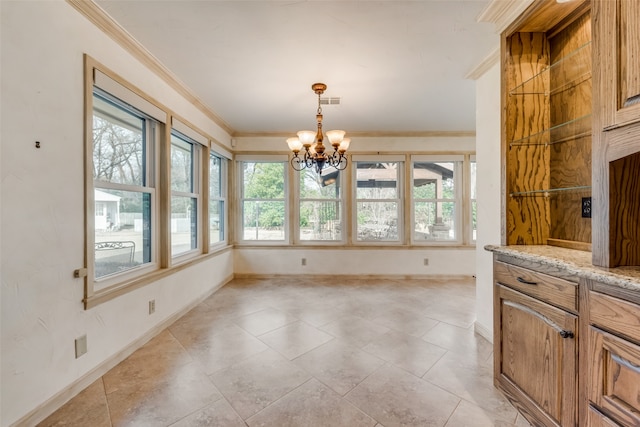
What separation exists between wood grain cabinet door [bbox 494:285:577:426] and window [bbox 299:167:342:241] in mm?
3412

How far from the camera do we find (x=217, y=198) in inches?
173

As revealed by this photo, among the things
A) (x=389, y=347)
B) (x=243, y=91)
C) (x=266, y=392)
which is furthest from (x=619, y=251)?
(x=243, y=91)

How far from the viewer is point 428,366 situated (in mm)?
2092

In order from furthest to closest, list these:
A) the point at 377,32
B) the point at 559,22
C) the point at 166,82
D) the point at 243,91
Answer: the point at 243,91
the point at 166,82
the point at 377,32
the point at 559,22

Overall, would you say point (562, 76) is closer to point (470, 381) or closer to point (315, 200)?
point (470, 381)

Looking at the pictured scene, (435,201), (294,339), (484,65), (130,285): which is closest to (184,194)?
(130,285)

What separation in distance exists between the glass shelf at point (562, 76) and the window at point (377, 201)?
10.2 feet

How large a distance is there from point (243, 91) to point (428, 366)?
3.32 m

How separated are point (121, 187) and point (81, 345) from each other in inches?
48.2

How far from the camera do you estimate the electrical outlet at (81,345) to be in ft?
5.90

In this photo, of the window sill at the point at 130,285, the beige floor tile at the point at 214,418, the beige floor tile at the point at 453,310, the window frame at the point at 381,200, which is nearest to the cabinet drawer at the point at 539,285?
the beige floor tile at the point at 453,310

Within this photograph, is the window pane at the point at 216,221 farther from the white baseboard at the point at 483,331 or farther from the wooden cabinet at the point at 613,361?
the wooden cabinet at the point at 613,361

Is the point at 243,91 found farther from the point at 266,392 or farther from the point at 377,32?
the point at 266,392

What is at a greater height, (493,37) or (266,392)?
(493,37)
